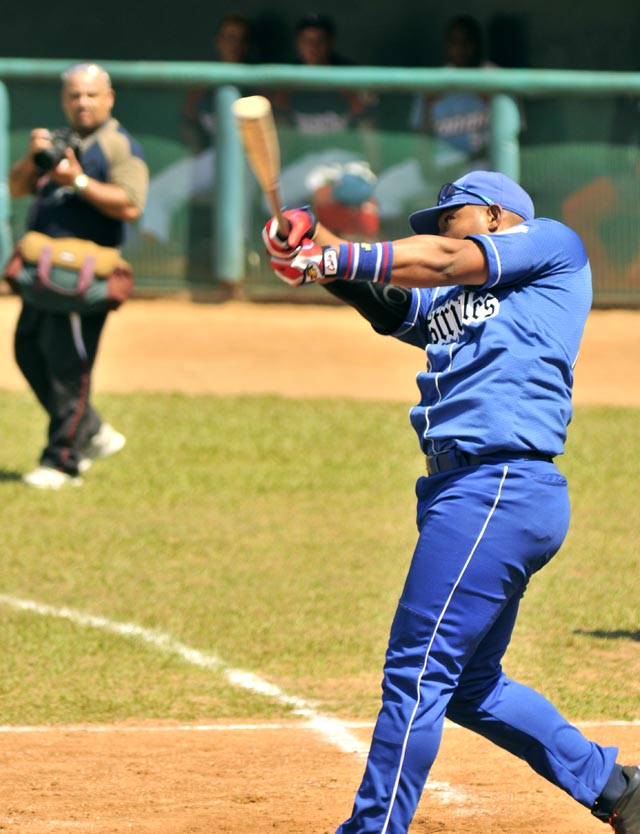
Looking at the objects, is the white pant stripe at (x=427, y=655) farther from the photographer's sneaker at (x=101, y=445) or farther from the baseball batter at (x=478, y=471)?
the photographer's sneaker at (x=101, y=445)

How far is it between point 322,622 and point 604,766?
2.97 meters

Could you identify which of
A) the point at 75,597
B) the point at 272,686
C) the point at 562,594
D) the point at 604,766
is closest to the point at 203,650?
the point at 272,686

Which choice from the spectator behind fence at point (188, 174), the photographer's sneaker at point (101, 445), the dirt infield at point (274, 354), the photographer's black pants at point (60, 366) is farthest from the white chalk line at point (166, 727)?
the spectator behind fence at point (188, 174)

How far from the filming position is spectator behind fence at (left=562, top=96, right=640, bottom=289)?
1390 centimetres

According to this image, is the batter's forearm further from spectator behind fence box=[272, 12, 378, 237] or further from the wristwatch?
spectator behind fence box=[272, 12, 378, 237]

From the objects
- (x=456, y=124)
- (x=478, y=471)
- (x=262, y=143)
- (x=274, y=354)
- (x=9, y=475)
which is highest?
(x=262, y=143)

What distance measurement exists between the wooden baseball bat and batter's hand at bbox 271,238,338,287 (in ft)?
0.21

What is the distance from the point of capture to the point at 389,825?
4102 millimetres

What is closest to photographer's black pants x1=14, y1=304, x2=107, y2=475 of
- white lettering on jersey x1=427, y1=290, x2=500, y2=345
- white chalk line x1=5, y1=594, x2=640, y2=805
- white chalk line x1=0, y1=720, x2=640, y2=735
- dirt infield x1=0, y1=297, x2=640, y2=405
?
white chalk line x1=5, y1=594, x2=640, y2=805

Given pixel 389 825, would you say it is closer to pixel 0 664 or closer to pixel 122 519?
pixel 0 664

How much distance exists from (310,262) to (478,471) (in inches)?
28.5

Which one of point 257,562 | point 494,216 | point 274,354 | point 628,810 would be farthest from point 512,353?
point 274,354

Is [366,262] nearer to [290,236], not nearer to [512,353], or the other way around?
[290,236]

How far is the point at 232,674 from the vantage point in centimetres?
654
